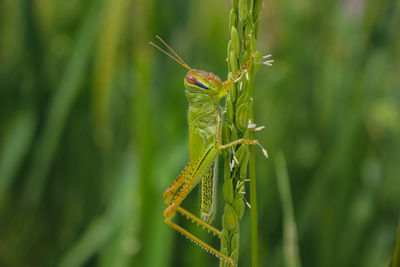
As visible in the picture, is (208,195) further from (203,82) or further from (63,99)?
(63,99)

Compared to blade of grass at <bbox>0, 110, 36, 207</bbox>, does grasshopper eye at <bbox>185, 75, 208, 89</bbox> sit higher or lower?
higher

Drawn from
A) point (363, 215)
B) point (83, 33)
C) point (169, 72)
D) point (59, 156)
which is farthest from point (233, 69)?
point (59, 156)

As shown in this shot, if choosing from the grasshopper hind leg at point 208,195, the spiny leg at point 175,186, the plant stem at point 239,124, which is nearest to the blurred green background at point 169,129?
the spiny leg at point 175,186

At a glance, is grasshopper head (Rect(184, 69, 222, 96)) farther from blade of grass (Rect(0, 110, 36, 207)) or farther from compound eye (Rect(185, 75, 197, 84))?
blade of grass (Rect(0, 110, 36, 207))

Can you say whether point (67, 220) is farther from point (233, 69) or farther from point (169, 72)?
point (233, 69)

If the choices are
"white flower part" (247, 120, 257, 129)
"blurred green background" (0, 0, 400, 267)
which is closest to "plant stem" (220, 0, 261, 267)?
"white flower part" (247, 120, 257, 129)

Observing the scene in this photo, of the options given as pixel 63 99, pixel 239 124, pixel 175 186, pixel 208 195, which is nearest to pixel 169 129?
pixel 63 99
